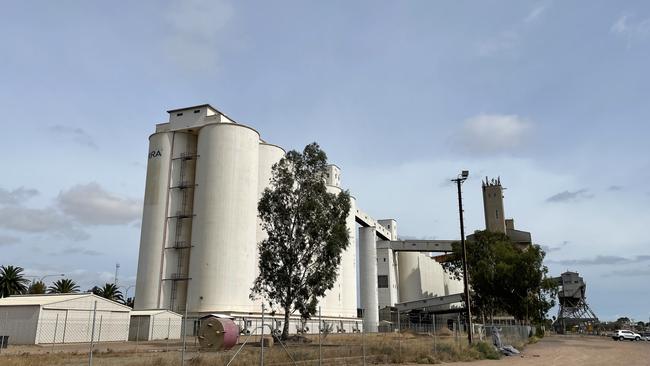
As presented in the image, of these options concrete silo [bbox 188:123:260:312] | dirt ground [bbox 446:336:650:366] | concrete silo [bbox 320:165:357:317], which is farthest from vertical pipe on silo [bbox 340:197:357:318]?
dirt ground [bbox 446:336:650:366]

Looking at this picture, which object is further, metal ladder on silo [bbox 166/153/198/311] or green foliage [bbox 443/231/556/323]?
green foliage [bbox 443/231/556/323]

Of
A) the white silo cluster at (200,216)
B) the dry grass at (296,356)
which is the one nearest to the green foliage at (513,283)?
the white silo cluster at (200,216)

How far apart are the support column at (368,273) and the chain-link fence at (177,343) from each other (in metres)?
22.3

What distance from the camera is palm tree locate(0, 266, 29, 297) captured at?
7700cm

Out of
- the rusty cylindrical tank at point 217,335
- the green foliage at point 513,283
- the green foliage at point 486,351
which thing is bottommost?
the green foliage at point 486,351

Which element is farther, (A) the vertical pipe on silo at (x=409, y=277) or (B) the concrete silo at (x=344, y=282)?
(A) the vertical pipe on silo at (x=409, y=277)

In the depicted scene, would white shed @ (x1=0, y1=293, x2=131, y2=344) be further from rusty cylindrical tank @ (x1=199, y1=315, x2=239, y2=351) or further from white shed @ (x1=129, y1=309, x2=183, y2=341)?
rusty cylindrical tank @ (x1=199, y1=315, x2=239, y2=351)

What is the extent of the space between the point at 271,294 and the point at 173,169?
34.6 m

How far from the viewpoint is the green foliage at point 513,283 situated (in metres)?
71.2

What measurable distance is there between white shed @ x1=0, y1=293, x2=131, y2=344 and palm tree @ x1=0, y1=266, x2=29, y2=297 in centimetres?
3447

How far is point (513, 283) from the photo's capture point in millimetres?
71562

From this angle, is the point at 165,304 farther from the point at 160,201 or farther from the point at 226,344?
the point at 226,344

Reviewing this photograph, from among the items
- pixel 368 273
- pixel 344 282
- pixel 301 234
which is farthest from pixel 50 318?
pixel 368 273

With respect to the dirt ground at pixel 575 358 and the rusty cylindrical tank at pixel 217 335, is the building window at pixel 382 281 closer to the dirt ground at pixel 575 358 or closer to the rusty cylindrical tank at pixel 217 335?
the dirt ground at pixel 575 358
